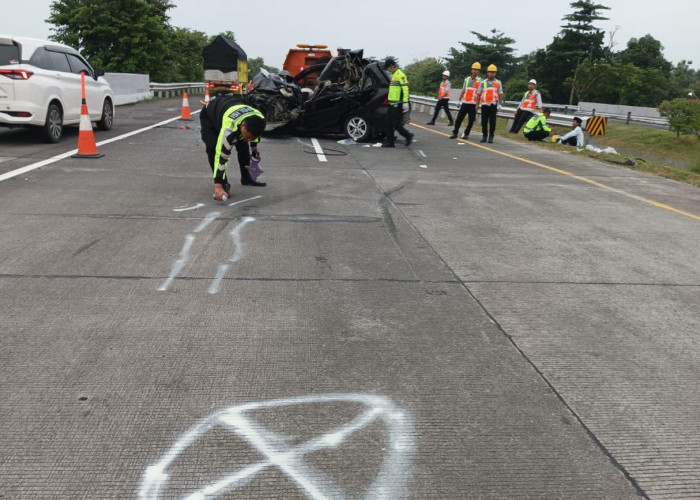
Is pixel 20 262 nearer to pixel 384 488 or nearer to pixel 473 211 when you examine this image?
pixel 384 488

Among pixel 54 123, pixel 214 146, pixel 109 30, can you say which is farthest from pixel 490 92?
pixel 109 30

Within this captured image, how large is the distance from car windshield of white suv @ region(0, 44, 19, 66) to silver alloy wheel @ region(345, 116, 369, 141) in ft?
23.0

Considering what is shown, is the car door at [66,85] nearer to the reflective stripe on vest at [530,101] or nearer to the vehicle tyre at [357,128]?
the vehicle tyre at [357,128]

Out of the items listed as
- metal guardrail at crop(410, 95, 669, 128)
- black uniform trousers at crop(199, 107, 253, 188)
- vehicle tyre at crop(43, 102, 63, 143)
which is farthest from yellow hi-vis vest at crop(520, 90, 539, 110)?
vehicle tyre at crop(43, 102, 63, 143)

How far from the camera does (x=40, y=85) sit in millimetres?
10648

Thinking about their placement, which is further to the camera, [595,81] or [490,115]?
[595,81]

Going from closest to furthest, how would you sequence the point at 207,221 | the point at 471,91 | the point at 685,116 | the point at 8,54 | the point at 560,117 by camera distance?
the point at 207,221
the point at 8,54
the point at 471,91
the point at 560,117
the point at 685,116

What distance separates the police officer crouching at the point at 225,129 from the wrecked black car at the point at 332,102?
6.11 m

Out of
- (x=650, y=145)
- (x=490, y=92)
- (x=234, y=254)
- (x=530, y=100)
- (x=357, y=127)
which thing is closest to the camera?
(x=234, y=254)

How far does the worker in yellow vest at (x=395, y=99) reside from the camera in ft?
43.3

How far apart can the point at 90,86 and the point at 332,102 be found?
537 cm

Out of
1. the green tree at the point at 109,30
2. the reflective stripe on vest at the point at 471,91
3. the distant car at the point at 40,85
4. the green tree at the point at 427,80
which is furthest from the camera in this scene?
the green tree at the point at 427,80

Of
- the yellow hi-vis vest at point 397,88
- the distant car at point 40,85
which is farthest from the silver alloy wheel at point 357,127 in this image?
the distant car at point 40,85

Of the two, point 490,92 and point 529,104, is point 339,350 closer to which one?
point 490,92
